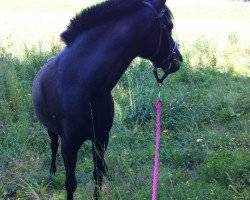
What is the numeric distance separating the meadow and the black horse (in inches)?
26.5

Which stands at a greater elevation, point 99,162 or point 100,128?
point 100,128

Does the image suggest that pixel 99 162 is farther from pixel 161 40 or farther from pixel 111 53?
pixel 161 40

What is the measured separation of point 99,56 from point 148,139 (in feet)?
7.70

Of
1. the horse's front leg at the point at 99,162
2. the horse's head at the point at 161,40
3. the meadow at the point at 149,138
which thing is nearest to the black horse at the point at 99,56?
the horse's head at the point at 161,40

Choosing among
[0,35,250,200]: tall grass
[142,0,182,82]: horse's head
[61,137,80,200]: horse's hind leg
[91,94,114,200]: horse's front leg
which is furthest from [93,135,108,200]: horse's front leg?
[142,0,182,82]: horse's head

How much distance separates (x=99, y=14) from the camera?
313cm

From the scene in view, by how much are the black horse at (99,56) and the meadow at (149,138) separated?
673 millimetres

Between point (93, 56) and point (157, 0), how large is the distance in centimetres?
72

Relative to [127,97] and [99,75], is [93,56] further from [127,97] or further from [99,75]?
[127,97]

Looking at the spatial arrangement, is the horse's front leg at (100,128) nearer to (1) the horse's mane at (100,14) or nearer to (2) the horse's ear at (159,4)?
(1) the horse's mane at (100,14)

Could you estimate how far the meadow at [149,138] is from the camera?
372cm

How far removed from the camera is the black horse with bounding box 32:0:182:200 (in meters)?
3.04

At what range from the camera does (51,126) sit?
3.86 m

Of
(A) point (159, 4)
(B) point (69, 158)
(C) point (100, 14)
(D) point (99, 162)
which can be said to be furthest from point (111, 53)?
(D) point (99, 162)
